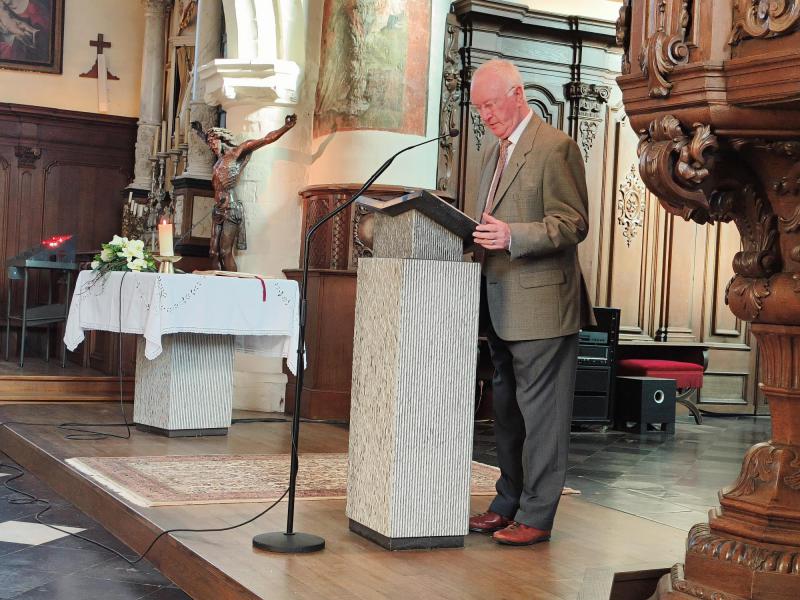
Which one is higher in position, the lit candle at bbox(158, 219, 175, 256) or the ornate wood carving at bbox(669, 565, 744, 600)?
the lit candle at bbox(158, 219, 175, 256)

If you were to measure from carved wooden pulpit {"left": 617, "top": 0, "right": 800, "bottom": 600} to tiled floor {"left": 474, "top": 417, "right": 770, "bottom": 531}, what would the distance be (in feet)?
5.67

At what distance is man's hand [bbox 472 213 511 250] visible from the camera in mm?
3447

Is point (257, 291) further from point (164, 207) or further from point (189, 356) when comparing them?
point (164, 207)

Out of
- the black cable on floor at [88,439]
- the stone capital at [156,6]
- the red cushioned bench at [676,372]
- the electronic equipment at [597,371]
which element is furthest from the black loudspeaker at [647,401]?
the stone capital at [156,6]

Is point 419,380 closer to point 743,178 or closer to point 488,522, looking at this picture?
point 488,522

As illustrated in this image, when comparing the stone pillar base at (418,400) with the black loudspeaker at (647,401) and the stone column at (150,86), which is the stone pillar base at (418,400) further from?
the stone column at (150,86)

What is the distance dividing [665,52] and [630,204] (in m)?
7.10

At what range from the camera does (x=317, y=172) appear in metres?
7.98

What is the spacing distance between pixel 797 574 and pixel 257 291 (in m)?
3.92

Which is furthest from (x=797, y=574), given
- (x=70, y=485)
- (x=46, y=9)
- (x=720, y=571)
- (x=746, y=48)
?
(x=46, y=9)

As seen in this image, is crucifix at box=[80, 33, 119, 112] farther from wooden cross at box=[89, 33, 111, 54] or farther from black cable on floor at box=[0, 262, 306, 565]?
black cable on floor at box=[0, 262, 306, 565]

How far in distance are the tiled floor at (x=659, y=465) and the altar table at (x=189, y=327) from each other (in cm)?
140

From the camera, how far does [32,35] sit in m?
11.8

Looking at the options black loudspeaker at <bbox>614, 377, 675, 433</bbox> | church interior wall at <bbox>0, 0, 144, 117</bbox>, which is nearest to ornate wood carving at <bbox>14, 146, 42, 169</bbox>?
church interior wall at <bbox>0, 0, 144, 117</bbox>
